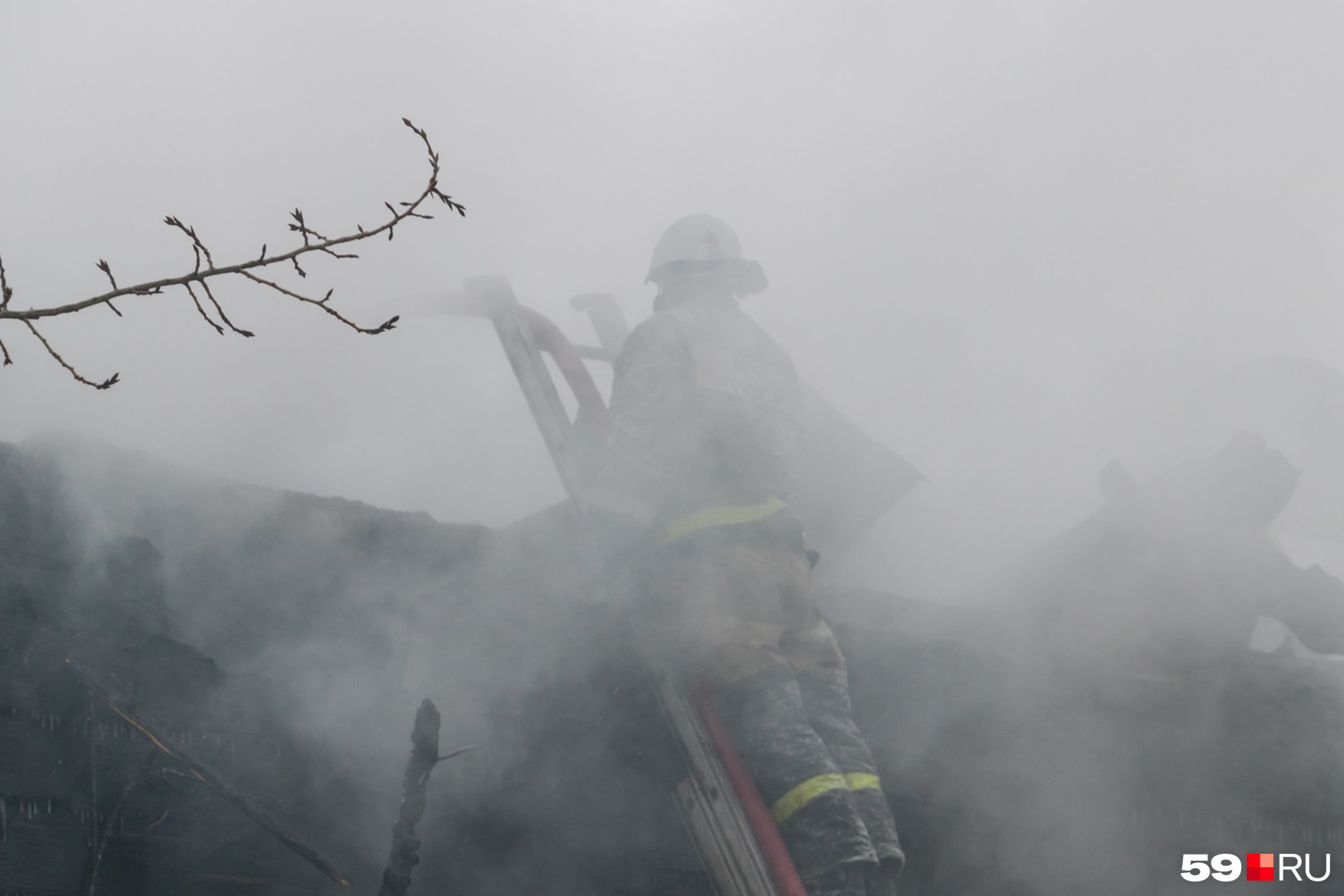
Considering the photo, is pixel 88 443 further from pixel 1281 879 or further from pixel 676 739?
pixel 1281 879

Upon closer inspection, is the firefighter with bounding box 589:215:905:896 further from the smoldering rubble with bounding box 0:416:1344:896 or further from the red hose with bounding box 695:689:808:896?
the smoldering rubble with bounding box 0:416:1344:896

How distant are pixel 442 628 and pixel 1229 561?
4647 mm

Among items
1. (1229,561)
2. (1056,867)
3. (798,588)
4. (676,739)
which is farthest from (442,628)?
(1229,561)

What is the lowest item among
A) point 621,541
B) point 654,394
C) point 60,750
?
point 60,750

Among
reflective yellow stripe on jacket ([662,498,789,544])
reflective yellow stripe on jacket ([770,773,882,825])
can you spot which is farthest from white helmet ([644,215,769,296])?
reflective yellow stripe on jacket ([770,773,882,825])

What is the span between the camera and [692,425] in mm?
4359

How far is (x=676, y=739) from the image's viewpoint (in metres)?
3.85

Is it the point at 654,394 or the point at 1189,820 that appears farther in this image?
the point at 1189,820

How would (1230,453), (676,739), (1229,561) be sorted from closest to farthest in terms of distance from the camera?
(676,739)
(1229,561)
(1230,453)

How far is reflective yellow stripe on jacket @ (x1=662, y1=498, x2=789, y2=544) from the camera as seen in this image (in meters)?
4.07

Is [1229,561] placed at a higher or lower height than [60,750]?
higher

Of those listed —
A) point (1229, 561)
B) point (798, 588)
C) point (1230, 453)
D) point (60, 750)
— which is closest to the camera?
point (60, 750)

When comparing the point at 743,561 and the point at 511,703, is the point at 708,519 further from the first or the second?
the point at 511,703

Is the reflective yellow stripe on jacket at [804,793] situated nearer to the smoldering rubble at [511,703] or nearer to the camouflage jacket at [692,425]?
the smoldering rubble at [511,703]
